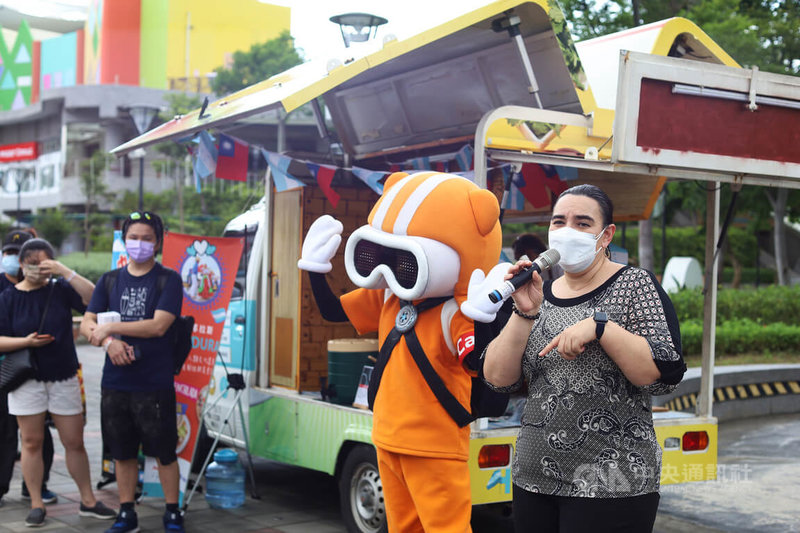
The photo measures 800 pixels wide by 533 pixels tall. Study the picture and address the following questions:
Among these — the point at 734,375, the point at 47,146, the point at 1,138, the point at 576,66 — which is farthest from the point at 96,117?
the point at 576,66

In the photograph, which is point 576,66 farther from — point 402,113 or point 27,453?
point 27,453

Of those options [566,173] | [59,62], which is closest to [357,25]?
[566,173]

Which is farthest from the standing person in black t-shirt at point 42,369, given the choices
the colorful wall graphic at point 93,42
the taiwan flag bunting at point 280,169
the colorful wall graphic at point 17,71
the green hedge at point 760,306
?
the colorful wall graphic at point 17,71

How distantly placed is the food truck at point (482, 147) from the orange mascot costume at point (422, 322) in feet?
2.59

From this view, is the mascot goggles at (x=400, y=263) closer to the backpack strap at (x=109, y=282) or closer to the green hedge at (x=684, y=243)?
the backpack strap at (x=109, y=282)

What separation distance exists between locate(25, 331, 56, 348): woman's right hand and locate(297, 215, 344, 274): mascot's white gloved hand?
2.60 metres

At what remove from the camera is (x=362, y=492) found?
215 inches

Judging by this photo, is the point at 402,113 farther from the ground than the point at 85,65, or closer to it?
closer to it

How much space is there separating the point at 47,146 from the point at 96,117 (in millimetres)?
6064

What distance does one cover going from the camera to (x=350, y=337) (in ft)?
22.1

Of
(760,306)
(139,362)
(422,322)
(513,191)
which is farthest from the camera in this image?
(760,306)

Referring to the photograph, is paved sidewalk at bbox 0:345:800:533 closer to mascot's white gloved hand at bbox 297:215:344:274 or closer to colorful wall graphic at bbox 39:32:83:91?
mascot's white gloved hand at bbox 297:215:344:274

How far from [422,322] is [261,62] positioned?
1278 inches

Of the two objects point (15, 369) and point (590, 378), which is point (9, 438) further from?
point (590, 378)
